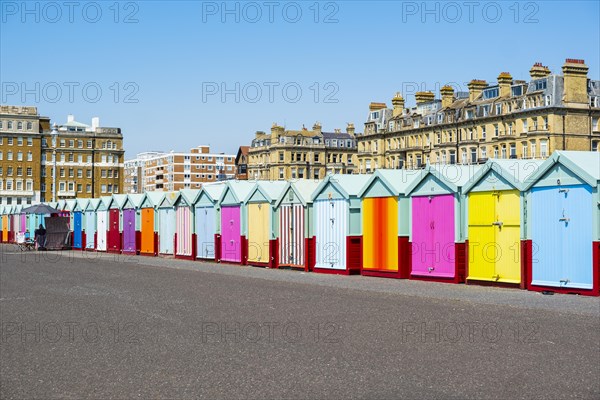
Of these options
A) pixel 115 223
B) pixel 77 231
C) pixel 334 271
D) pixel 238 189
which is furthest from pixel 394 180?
pixel 77 231

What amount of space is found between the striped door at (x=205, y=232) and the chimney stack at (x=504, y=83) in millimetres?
58234

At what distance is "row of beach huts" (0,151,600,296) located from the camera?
56.3ft

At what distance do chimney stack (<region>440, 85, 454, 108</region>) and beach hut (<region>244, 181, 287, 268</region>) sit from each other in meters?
67.7

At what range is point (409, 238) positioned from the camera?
71.4ft

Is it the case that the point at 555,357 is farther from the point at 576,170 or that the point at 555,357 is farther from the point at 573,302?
the point at 576,170

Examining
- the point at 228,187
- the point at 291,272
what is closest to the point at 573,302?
the point at 291,272

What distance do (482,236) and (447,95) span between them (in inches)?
3026

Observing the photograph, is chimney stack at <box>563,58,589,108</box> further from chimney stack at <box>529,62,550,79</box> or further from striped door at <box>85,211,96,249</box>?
striped door at <box>85,211,96,249</box>

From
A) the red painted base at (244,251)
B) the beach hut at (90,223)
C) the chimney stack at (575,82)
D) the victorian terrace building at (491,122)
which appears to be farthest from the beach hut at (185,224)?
the chimney stack at (575,82)

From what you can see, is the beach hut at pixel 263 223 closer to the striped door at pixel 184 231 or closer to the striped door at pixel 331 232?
the striped door at pixel 331 232

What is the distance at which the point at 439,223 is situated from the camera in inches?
819

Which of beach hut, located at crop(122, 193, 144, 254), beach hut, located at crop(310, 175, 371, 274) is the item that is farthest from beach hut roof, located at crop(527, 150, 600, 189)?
beach hut, located at crop(122, 193, 144, 254)

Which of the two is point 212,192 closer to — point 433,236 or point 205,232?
point 205,232

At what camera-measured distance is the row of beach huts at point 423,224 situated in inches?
676
